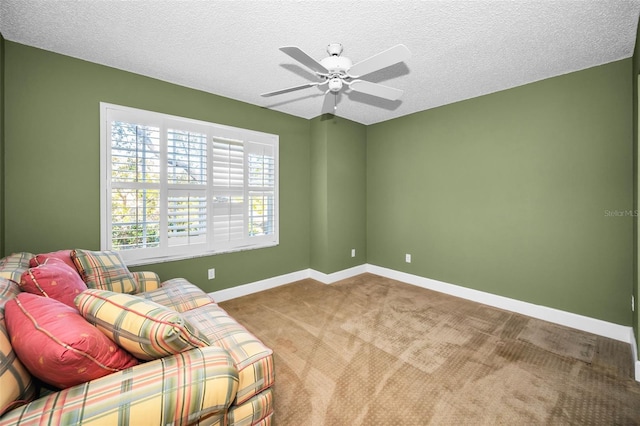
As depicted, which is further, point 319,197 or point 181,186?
point 319,197

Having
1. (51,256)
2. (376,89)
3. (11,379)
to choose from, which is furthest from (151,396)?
(376,89)

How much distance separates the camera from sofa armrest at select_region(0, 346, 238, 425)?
870mm

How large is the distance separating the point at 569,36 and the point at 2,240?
4715 millimetres

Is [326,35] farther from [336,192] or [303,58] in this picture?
[336,192]

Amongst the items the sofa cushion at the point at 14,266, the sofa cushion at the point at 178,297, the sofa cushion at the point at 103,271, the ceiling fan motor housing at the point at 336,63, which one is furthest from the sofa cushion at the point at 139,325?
the ceiling fan motor housing at the point at 336,63

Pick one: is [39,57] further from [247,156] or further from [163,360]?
[163,360]

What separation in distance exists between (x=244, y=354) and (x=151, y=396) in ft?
1.63

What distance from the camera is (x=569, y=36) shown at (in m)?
2.09

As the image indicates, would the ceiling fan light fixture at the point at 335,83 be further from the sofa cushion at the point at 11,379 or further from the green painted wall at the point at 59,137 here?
the sofa cushion at the point at 11,379

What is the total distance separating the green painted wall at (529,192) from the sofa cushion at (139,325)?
3.34 meters

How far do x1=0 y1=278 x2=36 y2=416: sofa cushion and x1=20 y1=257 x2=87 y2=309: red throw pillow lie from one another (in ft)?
1.19

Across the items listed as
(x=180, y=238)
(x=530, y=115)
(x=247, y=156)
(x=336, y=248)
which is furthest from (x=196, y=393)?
(x=530, y=115)

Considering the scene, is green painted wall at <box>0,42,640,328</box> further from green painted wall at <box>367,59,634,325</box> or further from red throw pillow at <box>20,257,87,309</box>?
red throw pillow at <box>20,257,87,309</box>

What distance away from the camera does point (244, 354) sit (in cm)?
141
